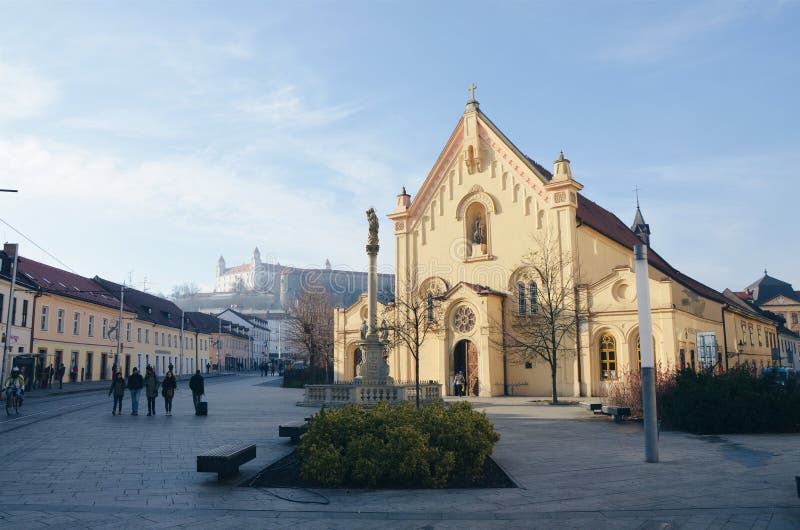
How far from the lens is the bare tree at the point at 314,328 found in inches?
2156

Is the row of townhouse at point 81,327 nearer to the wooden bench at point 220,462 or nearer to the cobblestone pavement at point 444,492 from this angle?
the cobblestone pavement at point 444,492

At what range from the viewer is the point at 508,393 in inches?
1380

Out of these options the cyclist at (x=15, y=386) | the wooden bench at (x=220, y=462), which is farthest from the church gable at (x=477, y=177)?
the wooden bench at (x=220, y=462)

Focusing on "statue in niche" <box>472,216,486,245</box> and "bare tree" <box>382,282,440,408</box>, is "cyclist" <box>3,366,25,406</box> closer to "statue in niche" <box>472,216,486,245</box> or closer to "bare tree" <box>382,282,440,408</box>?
"bare tree" <box>382,282,440,408</box>

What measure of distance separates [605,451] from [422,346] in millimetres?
25505

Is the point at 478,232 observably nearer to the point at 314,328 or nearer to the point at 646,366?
the point at 314,328

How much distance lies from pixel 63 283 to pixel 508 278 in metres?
34.4

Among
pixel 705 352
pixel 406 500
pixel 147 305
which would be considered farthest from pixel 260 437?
pixel 147 305

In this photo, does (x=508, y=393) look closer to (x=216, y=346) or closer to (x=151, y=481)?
(x=151, y=481)

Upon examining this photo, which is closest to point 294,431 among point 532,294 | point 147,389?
point 147,389

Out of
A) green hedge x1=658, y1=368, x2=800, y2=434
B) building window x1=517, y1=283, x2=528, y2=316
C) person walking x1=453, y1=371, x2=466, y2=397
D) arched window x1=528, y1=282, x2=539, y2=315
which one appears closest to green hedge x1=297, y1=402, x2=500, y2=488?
green hedge x1=658, y1=368, x2=800, y2=434

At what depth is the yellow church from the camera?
107 ft

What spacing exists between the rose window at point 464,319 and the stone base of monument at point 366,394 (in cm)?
997

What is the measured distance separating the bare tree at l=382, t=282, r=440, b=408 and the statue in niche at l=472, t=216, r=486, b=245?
13.5 feet
